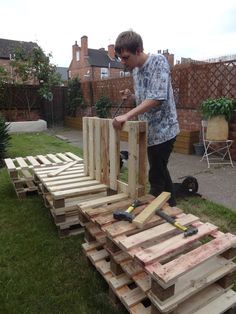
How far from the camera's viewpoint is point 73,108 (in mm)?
14016

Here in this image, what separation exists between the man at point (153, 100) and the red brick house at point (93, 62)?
110ft

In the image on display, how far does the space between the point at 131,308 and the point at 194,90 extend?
666 centimetres

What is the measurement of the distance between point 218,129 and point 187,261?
4.62 meters

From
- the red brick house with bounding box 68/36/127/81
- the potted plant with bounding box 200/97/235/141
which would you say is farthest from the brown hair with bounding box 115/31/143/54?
the red brick house with bounding box 68/36/127/81

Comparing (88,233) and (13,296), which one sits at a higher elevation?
(88,233)

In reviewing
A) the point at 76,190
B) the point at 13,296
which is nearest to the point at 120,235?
the point at 13,296

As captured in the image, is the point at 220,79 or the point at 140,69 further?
the point at 220,79

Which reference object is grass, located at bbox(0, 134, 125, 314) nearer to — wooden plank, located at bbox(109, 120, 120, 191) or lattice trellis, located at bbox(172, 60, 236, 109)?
wooden plank, located at bbox(109, 120, 120, 191)

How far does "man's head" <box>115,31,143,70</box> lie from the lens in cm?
225

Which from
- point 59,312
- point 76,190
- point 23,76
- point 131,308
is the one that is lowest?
point 59,312

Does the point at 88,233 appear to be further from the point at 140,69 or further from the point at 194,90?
the point at 194,90

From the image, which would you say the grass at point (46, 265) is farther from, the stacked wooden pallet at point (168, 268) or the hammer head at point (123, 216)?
the hammer head at point (123, 216)

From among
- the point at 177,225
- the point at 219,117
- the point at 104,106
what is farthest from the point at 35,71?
the point at 177,225

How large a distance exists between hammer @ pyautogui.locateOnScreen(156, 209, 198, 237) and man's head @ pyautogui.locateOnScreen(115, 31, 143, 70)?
1192mm
